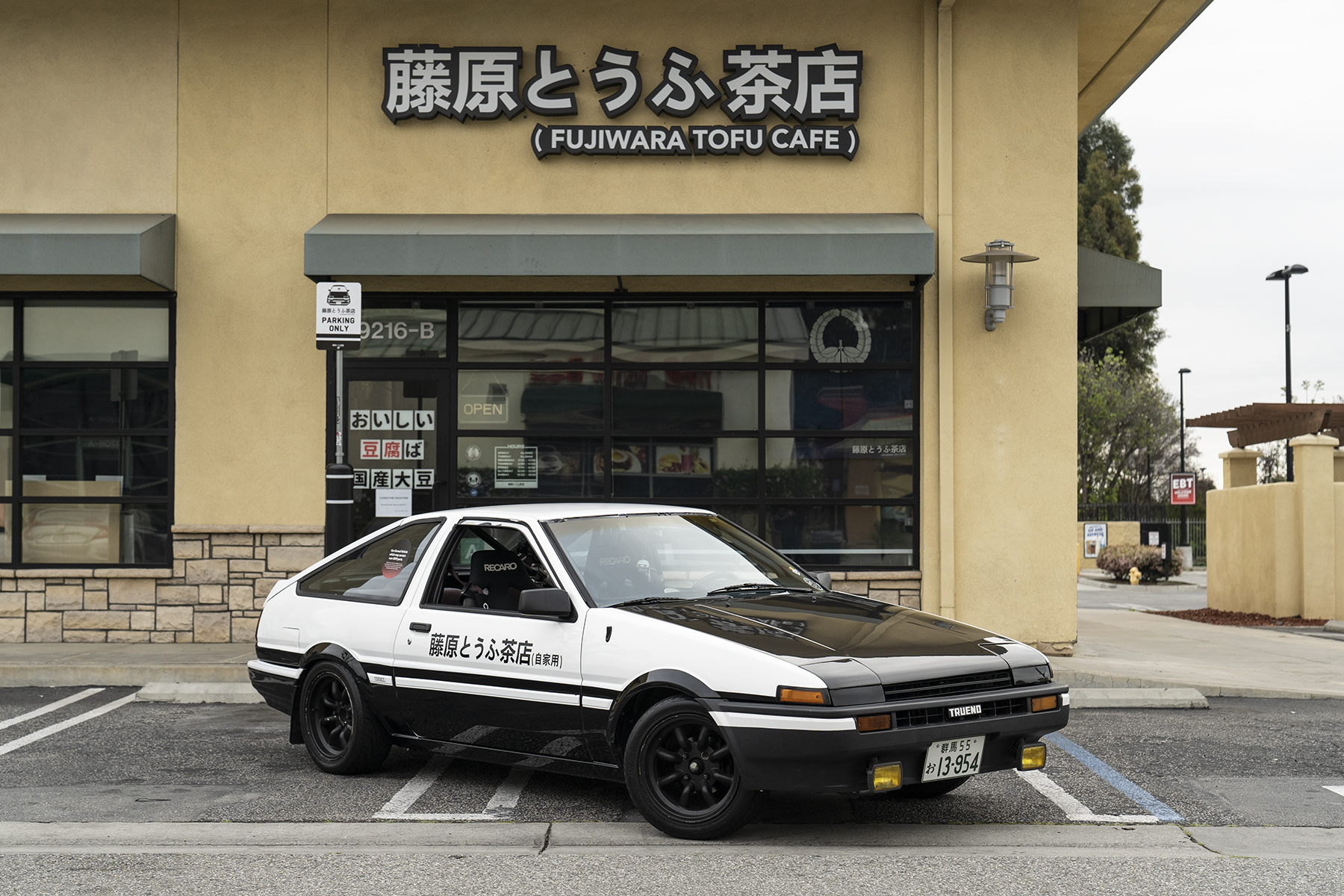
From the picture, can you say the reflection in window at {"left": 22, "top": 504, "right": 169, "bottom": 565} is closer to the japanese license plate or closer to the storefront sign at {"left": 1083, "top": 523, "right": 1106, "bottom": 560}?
the japanese license plate

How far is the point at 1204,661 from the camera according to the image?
1211 cm

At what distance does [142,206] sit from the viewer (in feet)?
40.5

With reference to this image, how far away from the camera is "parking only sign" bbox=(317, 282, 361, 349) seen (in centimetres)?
998

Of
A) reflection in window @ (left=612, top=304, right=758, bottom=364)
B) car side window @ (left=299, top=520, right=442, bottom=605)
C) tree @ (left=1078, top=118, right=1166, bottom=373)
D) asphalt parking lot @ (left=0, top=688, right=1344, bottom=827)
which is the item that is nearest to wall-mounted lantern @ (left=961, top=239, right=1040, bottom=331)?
reflection in window @ (left=612, top=304, right=758, bottom=364)

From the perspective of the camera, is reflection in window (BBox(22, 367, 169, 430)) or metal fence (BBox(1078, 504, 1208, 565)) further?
metal fence (BBox(1078, 504, 1208, 565))

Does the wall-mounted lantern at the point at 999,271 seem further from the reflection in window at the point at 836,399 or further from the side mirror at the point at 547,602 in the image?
the side mirror at the point at 547,602

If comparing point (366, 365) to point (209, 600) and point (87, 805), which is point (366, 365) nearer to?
point (209, 600)

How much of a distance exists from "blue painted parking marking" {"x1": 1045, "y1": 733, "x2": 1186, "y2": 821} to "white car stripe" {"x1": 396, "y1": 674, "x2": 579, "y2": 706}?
2810mm

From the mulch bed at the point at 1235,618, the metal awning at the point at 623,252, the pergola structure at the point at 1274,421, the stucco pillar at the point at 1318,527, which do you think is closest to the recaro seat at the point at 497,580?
the metal awning at the point at 623,252

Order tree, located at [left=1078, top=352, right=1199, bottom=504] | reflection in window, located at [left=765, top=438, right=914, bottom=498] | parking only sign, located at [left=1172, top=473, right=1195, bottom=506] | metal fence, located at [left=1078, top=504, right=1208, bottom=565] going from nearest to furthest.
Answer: reflection in window, located at [left=765, top=438, right=914, bottom=498] → parking only sign, located at [left=1172, top=473, right=1195, bottom=506] → metal fence, located at [left=1078, top=504, right=1208, bottom=565] → tree, located at [left=1078, top=352, right=1199, bottom=504]

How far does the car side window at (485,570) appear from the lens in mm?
6668

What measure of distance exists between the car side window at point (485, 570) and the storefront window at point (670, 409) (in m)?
5.33

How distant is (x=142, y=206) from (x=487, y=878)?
9.20m

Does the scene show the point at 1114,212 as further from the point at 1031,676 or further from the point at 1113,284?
the point at 1031,676
